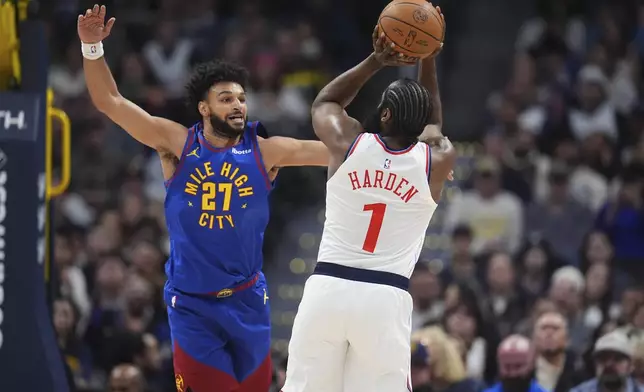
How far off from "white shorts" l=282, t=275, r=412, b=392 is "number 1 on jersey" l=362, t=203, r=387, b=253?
0.67 ft

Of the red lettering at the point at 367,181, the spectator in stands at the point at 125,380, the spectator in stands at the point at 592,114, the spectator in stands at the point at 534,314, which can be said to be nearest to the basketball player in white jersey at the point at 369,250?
the red lettering at the point at 367,181

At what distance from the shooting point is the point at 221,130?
7.83 meters

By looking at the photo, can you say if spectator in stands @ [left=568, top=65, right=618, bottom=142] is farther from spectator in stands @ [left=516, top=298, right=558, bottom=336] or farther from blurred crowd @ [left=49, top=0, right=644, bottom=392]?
spectator in stands @ [left=516, top=298, right=558, bottom=336]

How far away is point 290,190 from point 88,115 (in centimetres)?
262

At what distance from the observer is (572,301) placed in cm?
1189

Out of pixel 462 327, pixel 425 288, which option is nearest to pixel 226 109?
pixel 462 327

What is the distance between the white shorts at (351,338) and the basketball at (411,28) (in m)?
1.32

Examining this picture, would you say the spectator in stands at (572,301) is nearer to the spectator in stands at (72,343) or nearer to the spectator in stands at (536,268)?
the spectator in stands at (536,268)

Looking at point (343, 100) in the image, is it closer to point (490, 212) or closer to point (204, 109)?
point (204, 109)

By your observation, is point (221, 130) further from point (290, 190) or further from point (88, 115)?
point (88, 115)

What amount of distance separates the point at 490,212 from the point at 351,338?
7149mm

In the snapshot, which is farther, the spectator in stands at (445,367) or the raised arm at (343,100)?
the spectator in stands at (445,367)

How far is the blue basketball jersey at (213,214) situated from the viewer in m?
7.71

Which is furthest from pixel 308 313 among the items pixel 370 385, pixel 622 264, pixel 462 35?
pixel 462 35
